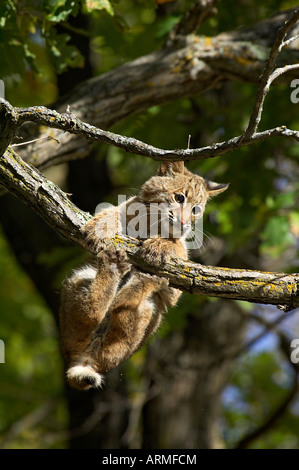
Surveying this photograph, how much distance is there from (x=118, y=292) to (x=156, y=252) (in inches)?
43.0

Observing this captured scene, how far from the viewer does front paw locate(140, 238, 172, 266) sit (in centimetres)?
409

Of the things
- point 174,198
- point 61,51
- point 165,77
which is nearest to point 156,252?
point 174,198

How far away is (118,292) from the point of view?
5156 millimetres

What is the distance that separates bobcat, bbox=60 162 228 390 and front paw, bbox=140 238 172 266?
2 cm

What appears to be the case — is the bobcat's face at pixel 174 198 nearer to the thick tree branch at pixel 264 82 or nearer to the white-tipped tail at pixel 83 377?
the white-tipped tail at pixel 83 377

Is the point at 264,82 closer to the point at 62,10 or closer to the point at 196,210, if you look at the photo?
the point at 196,210

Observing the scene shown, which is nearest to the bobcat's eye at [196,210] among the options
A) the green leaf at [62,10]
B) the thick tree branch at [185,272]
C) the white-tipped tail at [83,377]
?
the thick tree branch at [185,272]

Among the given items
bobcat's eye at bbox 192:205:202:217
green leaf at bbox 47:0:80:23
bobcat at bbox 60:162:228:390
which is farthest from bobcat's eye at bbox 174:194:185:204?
green leaf at bbox 47:0:80:23

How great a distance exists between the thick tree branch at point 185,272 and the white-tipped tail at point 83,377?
1.07 m

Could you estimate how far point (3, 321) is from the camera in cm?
1027

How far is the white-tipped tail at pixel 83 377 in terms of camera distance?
4645 millimetres

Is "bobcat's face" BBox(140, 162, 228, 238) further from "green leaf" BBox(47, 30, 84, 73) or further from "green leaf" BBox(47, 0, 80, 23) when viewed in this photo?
"green leaf" BBox(47, 0, 80, 23)
